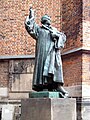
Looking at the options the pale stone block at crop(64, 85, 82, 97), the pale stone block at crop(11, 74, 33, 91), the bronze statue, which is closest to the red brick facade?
the pale stone block at crop(64, 85, 82, 97)

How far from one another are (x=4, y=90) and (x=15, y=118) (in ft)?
3.89

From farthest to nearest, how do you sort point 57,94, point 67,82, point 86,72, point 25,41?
1. point 25,41
2. point 67,82
3. point 86,72
4. point 57,94

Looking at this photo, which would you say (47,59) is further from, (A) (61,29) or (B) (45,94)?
(A) (61,29)

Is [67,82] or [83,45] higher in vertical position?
[83,45]

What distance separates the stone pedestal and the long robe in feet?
1.32

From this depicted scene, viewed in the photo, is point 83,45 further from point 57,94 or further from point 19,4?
point 57,94

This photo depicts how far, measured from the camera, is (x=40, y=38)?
21.0 ft

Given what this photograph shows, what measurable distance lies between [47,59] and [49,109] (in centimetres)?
103

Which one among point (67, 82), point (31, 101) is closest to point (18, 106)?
point (67, 82)

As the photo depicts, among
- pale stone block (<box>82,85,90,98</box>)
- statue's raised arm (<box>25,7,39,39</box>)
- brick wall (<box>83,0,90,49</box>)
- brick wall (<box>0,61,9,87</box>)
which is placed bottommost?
pale stone block (<box>82,85,90,98</box>)

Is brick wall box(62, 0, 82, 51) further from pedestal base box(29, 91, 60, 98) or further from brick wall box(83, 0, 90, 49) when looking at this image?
pedestal base box(29, 91, 60, 98)

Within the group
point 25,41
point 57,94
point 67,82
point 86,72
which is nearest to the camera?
point 57,94

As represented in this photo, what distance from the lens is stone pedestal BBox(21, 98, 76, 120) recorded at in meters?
5.77

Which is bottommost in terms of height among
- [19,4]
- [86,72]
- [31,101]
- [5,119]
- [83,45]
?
[5,119]
